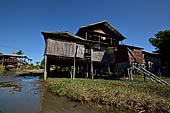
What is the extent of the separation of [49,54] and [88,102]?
350 inches

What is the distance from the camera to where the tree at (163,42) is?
64.4 ft

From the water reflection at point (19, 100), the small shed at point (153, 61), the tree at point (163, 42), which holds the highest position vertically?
the tree at point (163, 42)

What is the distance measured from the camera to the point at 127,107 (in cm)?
352

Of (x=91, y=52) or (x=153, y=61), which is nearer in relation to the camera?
(x=91, y=52)

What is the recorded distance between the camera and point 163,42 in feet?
68.7

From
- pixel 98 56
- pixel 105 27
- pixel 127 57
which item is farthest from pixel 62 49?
pixel 105 27

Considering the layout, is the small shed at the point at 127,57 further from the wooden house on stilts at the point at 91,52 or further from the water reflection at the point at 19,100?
the water reflection at the point at 19,100

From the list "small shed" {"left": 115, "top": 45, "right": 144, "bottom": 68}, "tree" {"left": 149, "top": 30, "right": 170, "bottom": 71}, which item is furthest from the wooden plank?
"tree" {"left": 149, "top": 30, "right": 170, "bottom": 71}

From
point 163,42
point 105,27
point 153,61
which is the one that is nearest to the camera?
point 105,27

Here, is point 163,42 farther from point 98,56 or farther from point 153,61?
point 98,56

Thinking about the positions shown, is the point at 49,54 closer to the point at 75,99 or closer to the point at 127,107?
the point at 75,99

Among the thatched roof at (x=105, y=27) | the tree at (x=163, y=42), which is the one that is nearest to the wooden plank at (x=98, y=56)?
the thatched roof at (x=105, y=27)

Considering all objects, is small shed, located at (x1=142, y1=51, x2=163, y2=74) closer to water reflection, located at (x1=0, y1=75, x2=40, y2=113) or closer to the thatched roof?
the thatched roof

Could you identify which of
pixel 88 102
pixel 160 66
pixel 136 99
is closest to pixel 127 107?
pixel 136 99
